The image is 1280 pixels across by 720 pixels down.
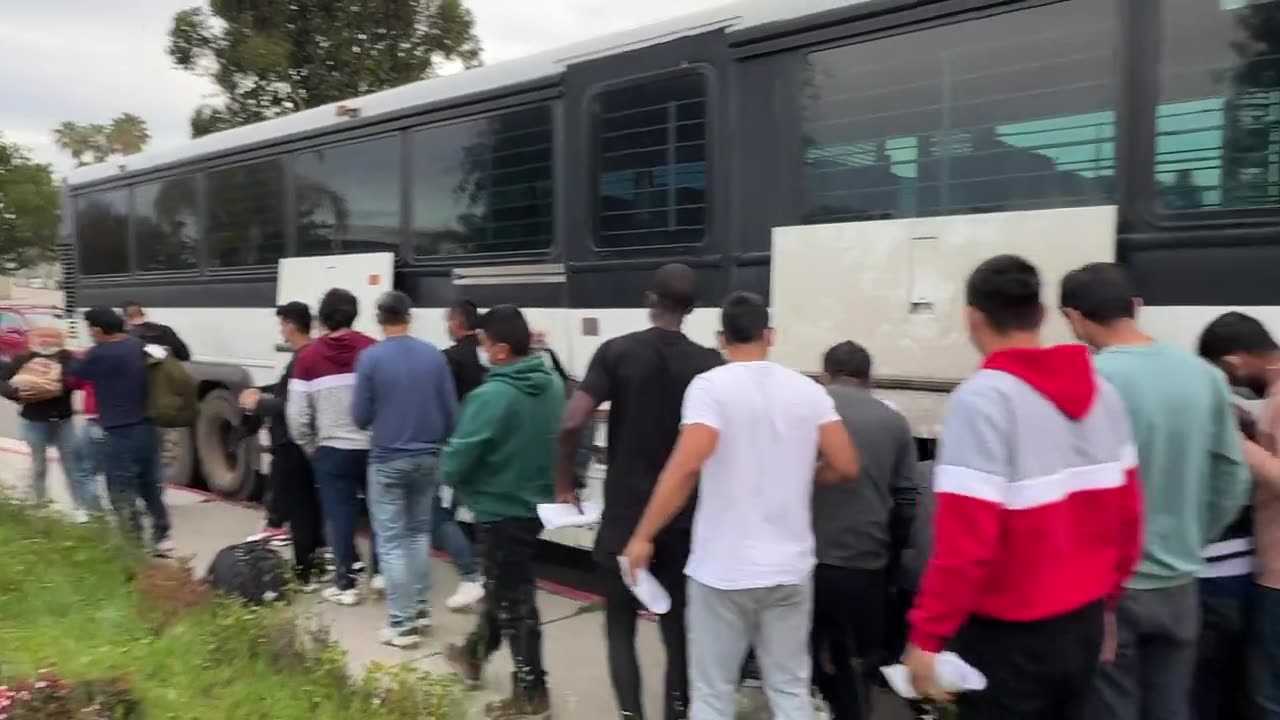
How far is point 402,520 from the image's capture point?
16.6 ft

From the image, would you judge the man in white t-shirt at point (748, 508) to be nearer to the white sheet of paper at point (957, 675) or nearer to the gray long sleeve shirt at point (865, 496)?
the gray long sleeve shirt at point (865, 496)

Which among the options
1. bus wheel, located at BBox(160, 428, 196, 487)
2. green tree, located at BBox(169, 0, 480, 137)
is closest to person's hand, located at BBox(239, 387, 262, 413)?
bus wheel, located at BBox(160, 428, 196, 487)

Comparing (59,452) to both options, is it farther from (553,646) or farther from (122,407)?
(553,646)

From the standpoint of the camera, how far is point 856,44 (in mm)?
4629

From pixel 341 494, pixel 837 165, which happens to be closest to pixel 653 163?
pixel 837 165

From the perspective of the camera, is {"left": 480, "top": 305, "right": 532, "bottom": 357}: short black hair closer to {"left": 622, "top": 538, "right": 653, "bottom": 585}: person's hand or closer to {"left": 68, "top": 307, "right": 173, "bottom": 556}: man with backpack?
{"left": 622, "top": 538, "right": 653, "bottom": 585}: person's hand

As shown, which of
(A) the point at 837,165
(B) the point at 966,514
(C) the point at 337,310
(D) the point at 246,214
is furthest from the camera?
(D) the point at 246,214

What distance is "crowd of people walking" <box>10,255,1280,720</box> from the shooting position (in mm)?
2371

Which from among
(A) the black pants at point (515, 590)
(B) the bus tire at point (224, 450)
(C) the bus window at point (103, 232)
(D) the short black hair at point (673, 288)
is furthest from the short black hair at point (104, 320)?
(D) the short black hair at point (673, 288)

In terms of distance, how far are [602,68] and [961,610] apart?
4024 millimetres

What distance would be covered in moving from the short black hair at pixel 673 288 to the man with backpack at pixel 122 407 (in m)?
4.18

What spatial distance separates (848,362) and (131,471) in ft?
15.9

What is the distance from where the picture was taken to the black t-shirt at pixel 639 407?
3600mm

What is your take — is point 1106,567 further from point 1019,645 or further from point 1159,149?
point 1159,149
